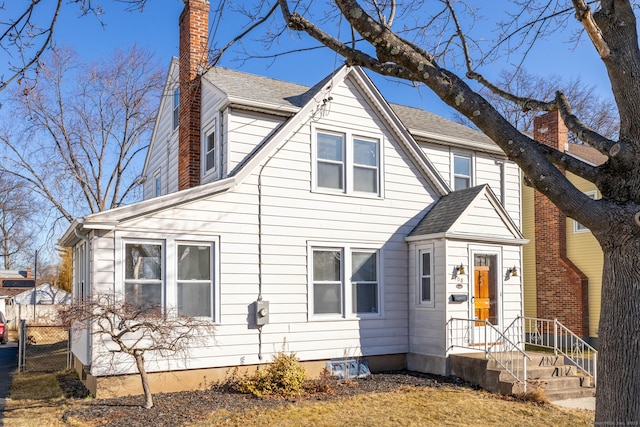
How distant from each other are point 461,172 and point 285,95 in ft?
17.9

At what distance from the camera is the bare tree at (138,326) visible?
8.76 metres

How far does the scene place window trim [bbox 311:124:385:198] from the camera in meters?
12.2

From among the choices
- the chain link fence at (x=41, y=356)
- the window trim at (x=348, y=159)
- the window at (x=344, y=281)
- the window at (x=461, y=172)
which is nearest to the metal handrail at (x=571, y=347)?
the window at (x=344, y=281)

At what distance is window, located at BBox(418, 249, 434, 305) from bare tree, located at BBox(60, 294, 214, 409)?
494 centimetres

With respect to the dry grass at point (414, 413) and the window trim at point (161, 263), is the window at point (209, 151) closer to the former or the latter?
the window trim at point (161, 263)

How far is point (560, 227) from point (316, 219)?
11650 millimetres

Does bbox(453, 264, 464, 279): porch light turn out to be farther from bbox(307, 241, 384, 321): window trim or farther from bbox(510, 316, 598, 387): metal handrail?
bbox(510, 316, 598, 387): metal handrail

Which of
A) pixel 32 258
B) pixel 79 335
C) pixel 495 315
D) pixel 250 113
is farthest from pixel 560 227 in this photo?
pixel 32 258

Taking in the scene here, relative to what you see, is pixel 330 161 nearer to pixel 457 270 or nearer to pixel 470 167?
pixel 457 270

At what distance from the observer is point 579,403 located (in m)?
10.1

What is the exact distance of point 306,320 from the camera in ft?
38.3

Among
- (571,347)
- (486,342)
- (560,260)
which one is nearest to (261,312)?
(486,342)

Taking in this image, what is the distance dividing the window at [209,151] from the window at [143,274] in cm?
296

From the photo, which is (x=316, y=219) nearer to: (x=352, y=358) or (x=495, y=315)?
(x=352, y=358)
